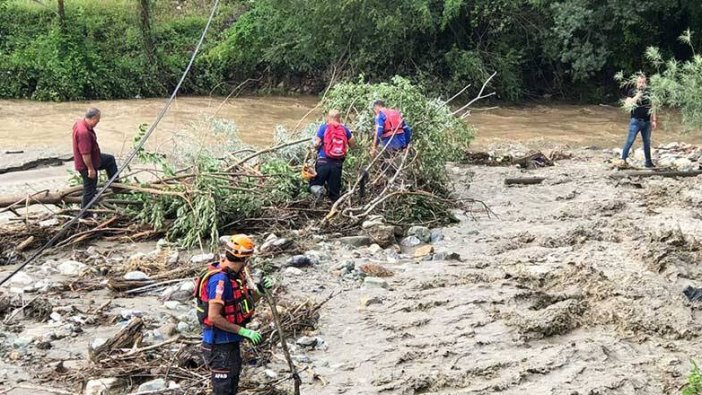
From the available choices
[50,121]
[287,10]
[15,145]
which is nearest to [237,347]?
[15,145]

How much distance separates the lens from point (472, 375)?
5.50 meters

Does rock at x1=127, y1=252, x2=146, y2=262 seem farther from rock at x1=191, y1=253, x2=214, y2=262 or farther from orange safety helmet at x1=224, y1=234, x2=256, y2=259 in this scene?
orange safety helmet at x1=224, y1=234, x2=256, y2=259

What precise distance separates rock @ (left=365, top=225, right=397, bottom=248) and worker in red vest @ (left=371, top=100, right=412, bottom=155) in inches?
55.6

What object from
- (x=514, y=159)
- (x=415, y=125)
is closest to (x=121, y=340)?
(x=415, y=125)

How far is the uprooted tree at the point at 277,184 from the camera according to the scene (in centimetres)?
895

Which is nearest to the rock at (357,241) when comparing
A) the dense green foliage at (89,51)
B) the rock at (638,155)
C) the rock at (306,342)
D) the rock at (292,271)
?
the rock at (292,271)

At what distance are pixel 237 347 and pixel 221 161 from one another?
520cm

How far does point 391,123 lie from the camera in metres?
10.1

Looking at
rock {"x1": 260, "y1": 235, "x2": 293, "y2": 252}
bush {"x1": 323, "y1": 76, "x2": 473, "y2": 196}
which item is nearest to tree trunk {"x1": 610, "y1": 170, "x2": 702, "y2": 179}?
bush {"x1": 323, "y1": 76, "x2": 473, "y2": 196}

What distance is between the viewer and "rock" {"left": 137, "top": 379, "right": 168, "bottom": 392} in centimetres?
528

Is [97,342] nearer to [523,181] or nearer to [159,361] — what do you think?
[159,361]

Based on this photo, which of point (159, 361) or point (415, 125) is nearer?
point (159, 361)

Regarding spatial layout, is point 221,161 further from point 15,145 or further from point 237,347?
point 15,145

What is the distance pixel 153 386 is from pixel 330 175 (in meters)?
4.81
